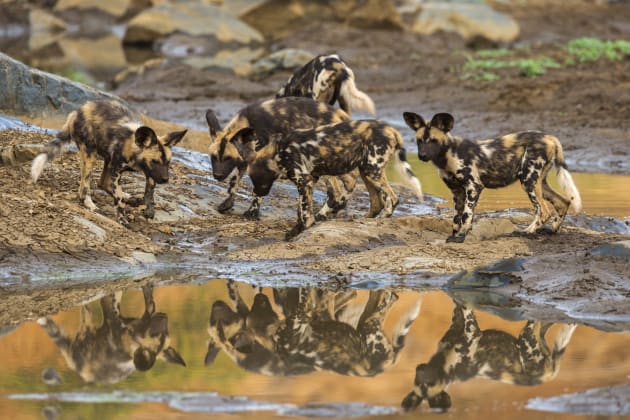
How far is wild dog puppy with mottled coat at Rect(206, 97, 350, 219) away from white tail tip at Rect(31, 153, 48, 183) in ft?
4.98

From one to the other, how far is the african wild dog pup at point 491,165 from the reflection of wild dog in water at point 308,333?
68.7 inches

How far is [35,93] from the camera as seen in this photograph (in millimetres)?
14453

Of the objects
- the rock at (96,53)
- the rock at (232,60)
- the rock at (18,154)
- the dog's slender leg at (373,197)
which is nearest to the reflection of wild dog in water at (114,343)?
the dog's slender leg at (373,197)

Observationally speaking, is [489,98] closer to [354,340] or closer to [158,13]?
[354,340]

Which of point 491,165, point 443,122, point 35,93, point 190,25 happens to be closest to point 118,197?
point 443,122

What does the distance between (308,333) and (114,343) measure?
127 centimetres

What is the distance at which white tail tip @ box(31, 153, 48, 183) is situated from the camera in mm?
10531

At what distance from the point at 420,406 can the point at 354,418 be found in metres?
0.44

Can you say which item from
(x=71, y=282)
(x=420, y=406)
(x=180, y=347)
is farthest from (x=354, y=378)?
(x=71, y=282)

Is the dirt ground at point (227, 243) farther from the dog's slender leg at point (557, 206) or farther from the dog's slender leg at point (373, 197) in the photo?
the dog's slender leg at point (373, 197)

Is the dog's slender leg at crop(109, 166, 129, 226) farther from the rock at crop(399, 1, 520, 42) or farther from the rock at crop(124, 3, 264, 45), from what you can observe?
the rock at crop(124, 3, 264, 45)

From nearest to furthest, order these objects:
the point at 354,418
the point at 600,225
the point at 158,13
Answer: the point at 354,418 < the point at 600,225 < the point at 158,13

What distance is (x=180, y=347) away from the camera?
7.52 m

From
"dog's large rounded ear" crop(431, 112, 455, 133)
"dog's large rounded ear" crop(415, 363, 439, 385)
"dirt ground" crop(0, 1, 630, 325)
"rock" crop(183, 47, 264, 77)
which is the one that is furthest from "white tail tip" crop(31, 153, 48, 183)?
"rock" crop(183, 47, 264, 77)
